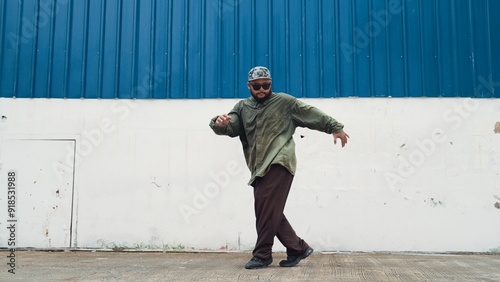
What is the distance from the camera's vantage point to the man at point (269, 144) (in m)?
4.03

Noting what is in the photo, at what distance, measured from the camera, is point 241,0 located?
6895 millimetres

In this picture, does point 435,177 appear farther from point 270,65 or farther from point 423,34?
point 270,65

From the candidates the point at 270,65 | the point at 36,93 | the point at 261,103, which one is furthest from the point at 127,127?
the point at 261,103

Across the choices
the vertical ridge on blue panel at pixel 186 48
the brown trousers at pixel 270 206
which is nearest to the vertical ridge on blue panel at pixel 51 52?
the vertical ridge on blue panel at pixel 186 48

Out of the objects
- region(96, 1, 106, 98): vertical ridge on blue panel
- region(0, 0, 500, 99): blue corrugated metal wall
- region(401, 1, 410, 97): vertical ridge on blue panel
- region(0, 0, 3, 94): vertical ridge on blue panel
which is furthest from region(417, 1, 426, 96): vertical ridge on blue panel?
region(0, 0, 3, 94): vertical ridge on blue panel

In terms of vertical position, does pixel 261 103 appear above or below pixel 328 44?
below

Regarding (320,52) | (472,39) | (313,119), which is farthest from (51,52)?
(472,39)

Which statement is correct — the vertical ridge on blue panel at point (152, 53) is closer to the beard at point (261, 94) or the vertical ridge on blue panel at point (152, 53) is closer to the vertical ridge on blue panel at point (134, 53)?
the vertical ridge on blue panel at point (134, 53)

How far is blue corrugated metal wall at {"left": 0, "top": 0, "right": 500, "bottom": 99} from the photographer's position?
6645mm

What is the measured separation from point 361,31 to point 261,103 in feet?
9.93

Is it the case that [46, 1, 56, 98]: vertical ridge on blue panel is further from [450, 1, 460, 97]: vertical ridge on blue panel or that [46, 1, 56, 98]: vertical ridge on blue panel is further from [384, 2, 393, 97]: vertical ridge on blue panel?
[450, 1, 460, 97]: vertical ridge on blue panel

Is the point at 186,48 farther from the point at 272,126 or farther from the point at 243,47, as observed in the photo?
the point at 272,126

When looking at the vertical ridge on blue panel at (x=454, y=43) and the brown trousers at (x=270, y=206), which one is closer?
the brown trousers at (x=270, y=206)

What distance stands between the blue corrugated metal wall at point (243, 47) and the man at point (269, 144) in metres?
2.48
